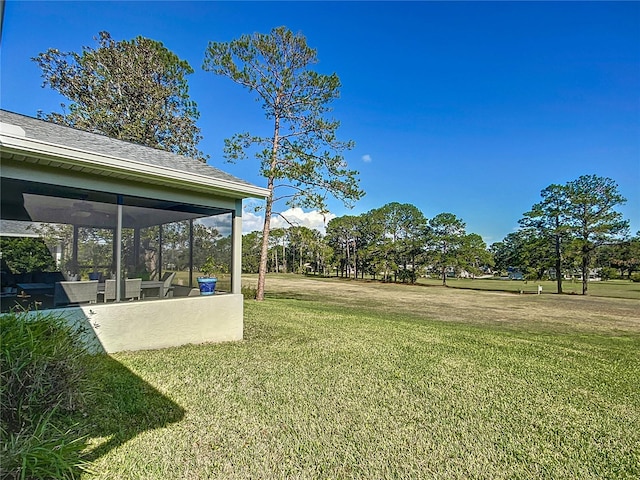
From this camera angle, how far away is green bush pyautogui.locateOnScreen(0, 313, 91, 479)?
6.79ft

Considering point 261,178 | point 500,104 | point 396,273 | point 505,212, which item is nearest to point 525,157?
point 500,104

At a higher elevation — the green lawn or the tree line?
the tree line

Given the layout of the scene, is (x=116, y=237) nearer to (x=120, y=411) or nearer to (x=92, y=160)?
(x=92, y=160)

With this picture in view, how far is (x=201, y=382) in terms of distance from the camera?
155 inches

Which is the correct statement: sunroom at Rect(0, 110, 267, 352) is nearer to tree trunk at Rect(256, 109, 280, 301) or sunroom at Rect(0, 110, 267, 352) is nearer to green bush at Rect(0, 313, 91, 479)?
green bush at Rect(0, 313, 91, 479)

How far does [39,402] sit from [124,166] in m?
3.31

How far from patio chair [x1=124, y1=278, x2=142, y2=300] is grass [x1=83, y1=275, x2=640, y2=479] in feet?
3.46

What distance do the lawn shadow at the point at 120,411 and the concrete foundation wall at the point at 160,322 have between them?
104 centimetres

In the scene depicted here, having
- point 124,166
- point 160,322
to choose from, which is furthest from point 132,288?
point 124,166

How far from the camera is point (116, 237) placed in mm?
5320

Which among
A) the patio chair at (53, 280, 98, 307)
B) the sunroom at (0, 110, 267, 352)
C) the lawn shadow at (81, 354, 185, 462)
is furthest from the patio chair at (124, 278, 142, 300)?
the lawn shadow at (81, 354, 185, 462)

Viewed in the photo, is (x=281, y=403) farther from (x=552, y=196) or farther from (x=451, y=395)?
(x=552, y=196)

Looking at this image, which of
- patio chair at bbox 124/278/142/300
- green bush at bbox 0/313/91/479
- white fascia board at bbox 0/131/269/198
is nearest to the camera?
green bush at bbox 0/313/91/479

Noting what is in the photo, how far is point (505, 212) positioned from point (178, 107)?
3471 centimetres
